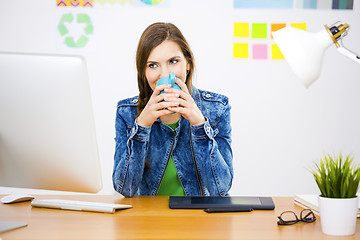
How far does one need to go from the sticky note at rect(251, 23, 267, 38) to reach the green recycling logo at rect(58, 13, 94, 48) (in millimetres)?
1193

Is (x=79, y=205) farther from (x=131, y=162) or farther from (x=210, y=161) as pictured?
(x=210, y=161)

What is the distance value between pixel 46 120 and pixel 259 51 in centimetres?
220

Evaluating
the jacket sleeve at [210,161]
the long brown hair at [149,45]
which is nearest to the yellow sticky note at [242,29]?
the long brown hair at [149,45]

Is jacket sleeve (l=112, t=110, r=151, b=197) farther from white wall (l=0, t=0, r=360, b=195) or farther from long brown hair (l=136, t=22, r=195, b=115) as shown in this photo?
white wall (l=0, t=0, r=360, b=195)

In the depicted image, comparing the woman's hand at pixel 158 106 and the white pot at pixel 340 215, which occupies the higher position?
the woman's hand at pixel 158 106

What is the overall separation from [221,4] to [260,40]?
39 centimetres

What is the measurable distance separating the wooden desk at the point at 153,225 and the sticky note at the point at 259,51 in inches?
74.4

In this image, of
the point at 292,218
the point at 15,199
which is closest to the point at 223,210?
the point at 292,218

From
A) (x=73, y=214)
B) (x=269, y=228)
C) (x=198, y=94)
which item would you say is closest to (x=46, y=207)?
(x=73, y=214)

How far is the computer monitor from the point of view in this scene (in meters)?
1.06

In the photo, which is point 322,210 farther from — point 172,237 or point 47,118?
point 47,118

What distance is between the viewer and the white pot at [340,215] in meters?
0.97

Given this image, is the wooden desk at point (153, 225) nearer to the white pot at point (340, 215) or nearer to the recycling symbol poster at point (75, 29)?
the white pot at point (340, 215)

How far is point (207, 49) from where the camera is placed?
3.01 meters
